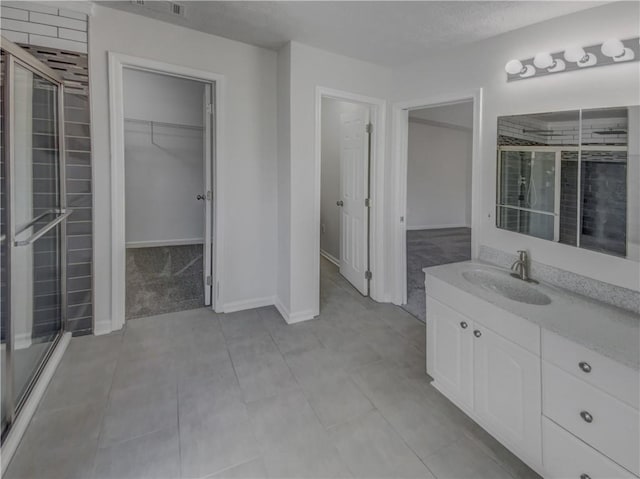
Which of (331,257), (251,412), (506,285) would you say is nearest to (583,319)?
(506,285)

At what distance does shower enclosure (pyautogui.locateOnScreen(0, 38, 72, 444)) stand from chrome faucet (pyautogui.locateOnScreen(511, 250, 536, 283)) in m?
2.80

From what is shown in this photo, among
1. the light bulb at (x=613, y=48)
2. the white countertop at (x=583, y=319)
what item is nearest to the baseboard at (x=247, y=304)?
the white countertop at (x=583, y=319)

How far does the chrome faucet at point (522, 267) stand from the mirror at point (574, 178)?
15cm

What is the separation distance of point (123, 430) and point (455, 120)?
7566 millimetres

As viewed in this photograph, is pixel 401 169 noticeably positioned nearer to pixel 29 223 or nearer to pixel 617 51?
pixel 617 51

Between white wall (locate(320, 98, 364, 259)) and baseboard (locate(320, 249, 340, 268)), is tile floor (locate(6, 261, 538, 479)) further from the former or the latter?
white wall (locate(320, 98, 364, 259))

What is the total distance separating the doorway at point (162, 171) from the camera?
516 centimetres

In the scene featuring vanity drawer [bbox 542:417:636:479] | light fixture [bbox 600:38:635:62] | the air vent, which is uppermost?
the air vent

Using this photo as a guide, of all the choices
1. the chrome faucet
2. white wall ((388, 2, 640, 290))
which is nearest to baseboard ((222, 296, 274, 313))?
white wall ((388, 2, 640, 290))

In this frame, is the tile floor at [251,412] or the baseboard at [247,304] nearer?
the tile floor at [251,412]

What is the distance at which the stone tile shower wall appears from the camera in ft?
7.41

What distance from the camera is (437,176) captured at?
7.71m

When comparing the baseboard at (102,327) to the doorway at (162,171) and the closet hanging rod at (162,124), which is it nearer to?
the doorway at (162,171)

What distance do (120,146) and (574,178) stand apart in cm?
308
